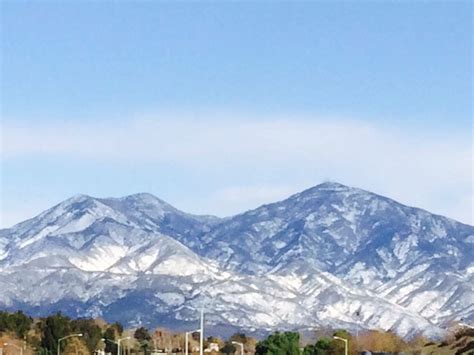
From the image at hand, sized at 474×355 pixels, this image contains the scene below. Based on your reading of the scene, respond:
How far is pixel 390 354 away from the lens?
19138cm

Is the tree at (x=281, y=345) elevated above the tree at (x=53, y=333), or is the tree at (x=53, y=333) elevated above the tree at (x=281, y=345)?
the tree at (x=53, y=333)

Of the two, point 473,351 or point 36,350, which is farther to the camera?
point 36,350

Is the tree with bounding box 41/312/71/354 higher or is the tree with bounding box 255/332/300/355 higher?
the tree with bounding box 41/312/71/354

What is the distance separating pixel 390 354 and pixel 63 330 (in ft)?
156

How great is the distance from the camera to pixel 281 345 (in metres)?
192

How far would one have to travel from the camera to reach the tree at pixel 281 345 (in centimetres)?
19056

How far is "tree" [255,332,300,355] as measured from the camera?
625ft

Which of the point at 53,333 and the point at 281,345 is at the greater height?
the point at 53,333

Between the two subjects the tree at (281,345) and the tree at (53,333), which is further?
the tree at (53,333)

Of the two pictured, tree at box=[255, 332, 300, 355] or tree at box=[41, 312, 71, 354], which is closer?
tree at box=[255, 332, 300, 355]

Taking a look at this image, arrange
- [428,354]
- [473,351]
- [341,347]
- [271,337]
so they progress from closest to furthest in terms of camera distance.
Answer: [473,351]
[428,354]
[341,347]
[271,337]

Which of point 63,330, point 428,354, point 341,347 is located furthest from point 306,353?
point 63,330

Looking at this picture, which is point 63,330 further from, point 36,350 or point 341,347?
point 341,347

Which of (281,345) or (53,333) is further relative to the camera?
(53,333)
